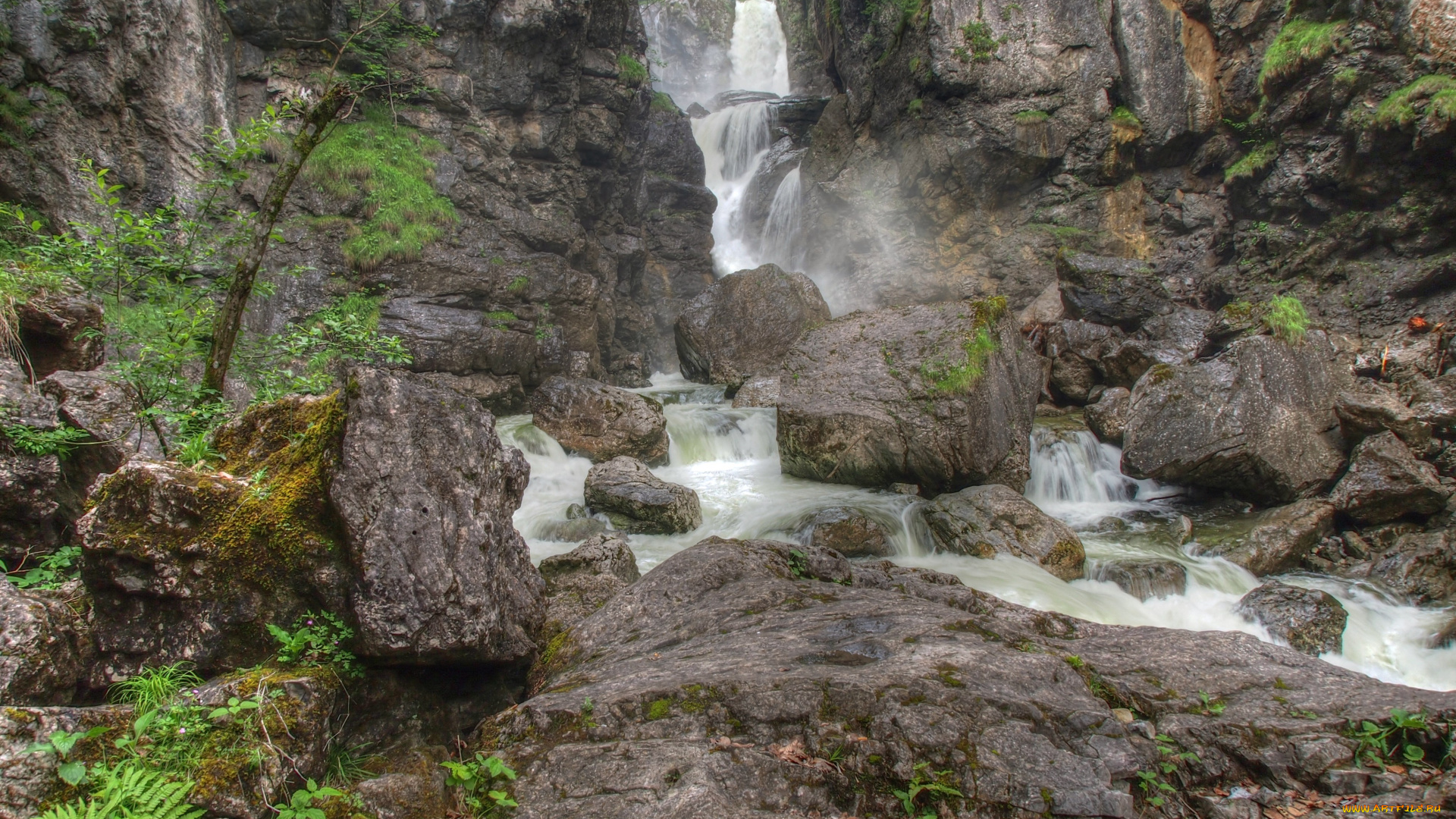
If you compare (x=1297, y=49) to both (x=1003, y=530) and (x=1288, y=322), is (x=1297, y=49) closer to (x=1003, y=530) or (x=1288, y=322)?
(x=1288, y=322)

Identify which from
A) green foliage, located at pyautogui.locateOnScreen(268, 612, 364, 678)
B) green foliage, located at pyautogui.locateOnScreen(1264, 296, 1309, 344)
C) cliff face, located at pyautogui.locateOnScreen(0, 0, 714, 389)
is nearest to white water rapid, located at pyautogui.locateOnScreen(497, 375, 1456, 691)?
green foliage, located at pyautogui.locateOnScreen(1264, 296, 1309, 344)

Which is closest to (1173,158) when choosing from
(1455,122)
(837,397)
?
(1455,122)

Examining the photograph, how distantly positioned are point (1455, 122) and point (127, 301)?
22.7 meters

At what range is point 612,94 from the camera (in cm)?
1898

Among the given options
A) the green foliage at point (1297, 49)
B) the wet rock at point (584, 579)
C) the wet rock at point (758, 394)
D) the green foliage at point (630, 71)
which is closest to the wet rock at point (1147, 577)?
the wet rock at point (584, 579)

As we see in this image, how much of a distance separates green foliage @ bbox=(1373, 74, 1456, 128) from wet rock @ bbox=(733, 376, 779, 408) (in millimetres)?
13924

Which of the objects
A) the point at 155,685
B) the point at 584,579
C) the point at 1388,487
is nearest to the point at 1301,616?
the point at 1388,487

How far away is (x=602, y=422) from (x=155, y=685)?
9.52 m

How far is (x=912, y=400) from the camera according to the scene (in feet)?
31.5

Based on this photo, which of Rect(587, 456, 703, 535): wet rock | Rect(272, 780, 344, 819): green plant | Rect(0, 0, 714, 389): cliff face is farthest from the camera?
Rect(0, 0, 714, 389): cliff face

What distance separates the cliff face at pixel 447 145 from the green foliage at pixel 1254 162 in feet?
56.2

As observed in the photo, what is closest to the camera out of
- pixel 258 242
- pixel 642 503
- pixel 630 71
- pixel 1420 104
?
pixel 258 242

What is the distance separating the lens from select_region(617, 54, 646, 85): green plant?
19125mm

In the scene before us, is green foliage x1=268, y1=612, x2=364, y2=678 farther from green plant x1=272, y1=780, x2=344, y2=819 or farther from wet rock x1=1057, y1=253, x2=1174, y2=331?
wet rock x1=1057, y1=253, x2=1174, y2=331
